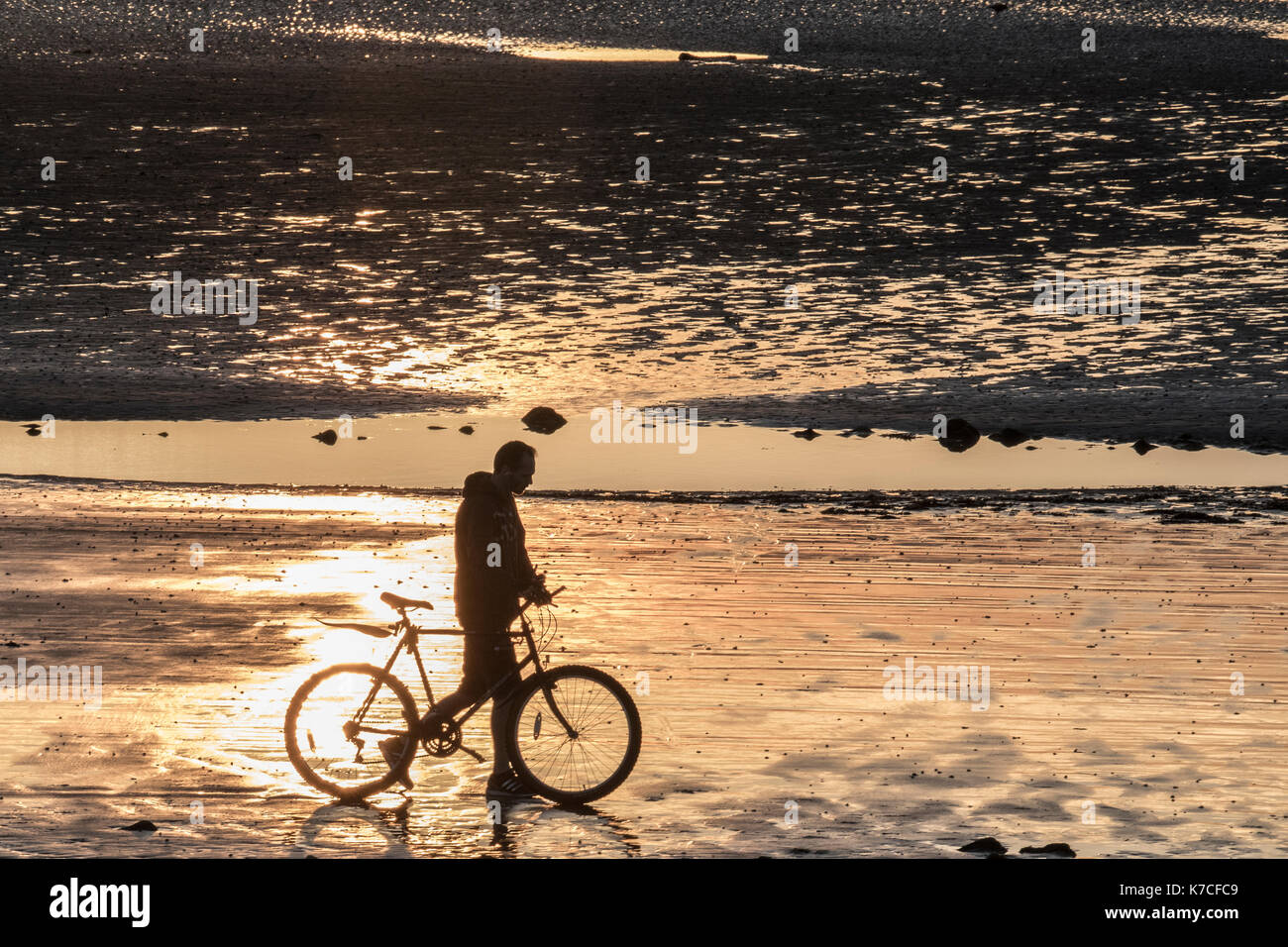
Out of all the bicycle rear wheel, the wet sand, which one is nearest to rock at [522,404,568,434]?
the wet sand

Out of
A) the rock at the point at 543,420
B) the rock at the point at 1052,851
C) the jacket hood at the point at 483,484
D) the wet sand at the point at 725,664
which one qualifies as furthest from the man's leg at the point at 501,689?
the rock at the point at 543,420

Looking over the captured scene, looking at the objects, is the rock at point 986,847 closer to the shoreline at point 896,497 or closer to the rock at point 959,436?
the shoreline at point 896,497

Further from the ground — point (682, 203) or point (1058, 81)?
point (1058, 81)

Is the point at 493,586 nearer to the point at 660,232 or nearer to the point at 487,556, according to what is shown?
the point at 487,556

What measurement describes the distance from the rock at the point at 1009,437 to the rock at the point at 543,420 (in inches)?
192

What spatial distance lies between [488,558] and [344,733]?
48.2 inches

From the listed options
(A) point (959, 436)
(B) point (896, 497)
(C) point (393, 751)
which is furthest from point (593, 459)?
(C) point (393, 751)

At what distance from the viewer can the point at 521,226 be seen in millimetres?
32562

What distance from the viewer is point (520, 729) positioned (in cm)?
1015

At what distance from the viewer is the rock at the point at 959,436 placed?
68.7ft

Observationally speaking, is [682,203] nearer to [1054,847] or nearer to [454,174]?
[454,174]

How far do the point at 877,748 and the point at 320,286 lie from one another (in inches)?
778
